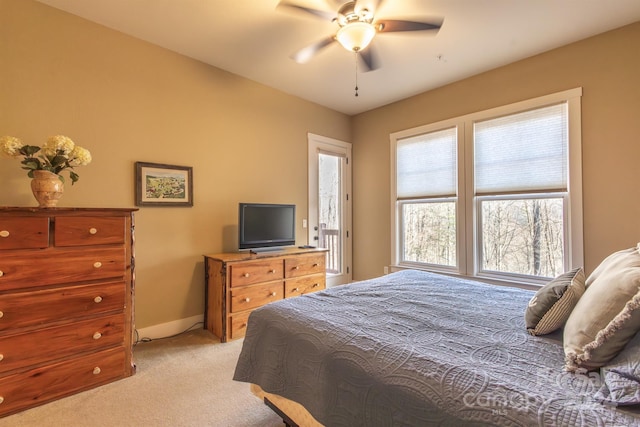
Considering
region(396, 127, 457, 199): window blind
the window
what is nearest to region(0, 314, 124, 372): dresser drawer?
the window

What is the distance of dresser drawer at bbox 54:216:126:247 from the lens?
6.43 ft

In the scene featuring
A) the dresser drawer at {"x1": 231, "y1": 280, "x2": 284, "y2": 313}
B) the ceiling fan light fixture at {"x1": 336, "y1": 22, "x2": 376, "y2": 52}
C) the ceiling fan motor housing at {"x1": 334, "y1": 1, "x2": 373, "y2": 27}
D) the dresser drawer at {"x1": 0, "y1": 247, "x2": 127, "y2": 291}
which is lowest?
the dresser drawer at {"x1": 231, "y1": 280, "x2": 284, "y2": 313}

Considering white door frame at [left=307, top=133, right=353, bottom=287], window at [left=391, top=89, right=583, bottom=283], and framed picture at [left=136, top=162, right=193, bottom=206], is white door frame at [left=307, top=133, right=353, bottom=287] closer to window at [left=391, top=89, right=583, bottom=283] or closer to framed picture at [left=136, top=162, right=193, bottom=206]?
window at [left=391, top=89, right=583, bottom=283]

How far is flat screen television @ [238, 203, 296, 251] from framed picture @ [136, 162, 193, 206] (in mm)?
597

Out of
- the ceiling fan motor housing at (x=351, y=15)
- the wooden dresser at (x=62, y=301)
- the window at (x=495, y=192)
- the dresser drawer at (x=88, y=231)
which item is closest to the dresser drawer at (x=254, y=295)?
the wooden dresser at (x=62, y=301)

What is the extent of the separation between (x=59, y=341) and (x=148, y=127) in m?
1.95

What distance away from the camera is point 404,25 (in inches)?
80.4

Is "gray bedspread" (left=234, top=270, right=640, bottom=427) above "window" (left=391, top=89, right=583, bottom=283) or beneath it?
beneath

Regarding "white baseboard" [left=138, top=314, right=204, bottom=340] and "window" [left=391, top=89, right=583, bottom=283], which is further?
"window" [left=391, top=89, right=583, bottom=283]

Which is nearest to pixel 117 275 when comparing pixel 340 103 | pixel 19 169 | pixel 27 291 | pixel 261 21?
pixel 27 291

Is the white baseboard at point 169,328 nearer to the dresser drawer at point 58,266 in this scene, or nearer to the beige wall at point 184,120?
the beige wall at point 184,120

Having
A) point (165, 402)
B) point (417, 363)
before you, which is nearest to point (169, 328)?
point (165, 402)

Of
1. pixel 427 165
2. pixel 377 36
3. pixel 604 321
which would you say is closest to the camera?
pixel 604 321

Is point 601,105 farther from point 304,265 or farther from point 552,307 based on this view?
point 304,265
